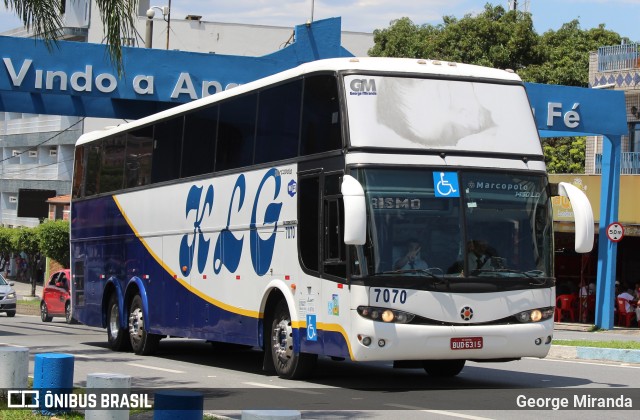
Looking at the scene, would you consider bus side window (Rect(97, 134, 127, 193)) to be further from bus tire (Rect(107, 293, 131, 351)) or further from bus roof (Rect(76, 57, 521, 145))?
bus roof (Rect(76, 57, 521, 145))

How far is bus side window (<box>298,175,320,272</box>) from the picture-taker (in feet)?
47.9

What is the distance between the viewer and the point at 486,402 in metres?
13.0

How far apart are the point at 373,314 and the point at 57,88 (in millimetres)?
15364

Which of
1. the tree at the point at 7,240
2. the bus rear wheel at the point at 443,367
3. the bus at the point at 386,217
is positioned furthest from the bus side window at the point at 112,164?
the tree at the point at 7,240

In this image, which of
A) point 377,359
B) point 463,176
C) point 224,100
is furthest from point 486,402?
point 224,100

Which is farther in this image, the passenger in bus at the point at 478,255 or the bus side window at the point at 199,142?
the bus side window at the point at 199,142

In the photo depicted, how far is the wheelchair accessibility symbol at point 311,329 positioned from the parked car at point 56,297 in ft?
77.9

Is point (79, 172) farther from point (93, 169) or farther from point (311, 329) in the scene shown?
point (311, 329)

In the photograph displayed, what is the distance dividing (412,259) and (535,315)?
5.67 ft

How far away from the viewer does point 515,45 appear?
53.3m

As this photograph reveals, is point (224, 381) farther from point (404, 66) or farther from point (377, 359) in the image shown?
point (404, 66)

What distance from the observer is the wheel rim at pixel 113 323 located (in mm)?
21859

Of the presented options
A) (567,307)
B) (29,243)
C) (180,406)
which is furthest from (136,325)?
(29,243)

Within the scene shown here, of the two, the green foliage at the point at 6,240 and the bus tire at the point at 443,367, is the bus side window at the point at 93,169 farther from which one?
the green foliage at the point at 6,240
